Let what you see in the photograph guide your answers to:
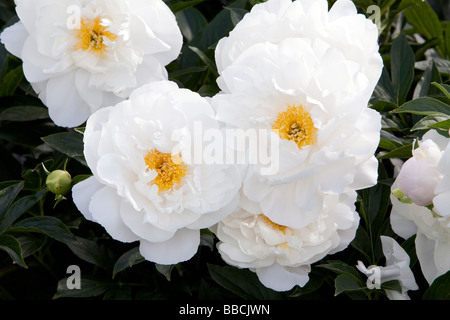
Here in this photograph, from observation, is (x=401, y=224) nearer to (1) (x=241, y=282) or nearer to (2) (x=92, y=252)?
(1) (x=241, y=282)

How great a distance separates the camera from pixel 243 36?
0.84 metres

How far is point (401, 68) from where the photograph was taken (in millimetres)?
1118

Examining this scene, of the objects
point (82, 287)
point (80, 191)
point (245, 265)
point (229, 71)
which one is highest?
point (229, 71)

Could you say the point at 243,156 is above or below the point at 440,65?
above

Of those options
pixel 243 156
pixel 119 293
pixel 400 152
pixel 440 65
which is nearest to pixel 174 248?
pixel 243 156

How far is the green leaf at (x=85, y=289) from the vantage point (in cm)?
98

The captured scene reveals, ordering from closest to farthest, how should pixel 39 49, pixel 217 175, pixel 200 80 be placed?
1. pixel 217 175
2. pixel 39 49
3. pixel 200 80

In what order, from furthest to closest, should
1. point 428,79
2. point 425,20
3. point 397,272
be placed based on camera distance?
1. point 425,20
2. point 428,79
3. point 397,272

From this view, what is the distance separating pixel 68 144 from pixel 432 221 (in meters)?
0.56

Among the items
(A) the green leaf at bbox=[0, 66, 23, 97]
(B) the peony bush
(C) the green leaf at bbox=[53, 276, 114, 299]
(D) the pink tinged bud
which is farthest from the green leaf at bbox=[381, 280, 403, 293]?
(A) the green leaf at bbox=[0, 66, 23, 97]

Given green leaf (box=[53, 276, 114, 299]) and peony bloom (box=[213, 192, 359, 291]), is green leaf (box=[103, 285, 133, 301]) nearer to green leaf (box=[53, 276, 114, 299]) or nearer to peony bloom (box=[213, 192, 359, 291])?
green leaf (box=[53, 276, 114, 299])

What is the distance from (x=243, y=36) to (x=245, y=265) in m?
0.32
